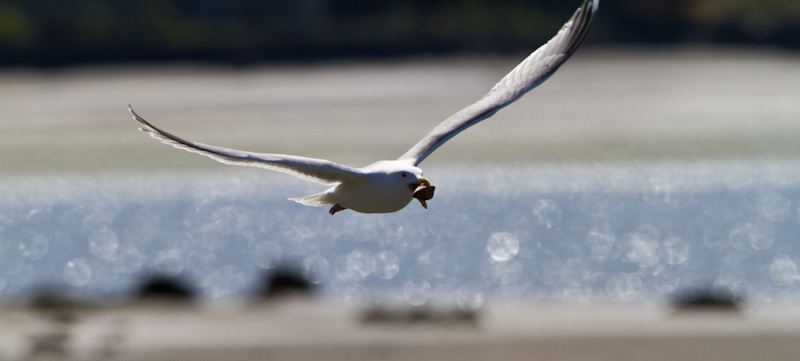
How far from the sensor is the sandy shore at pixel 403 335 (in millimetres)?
14695

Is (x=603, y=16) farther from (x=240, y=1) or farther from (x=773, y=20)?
(x=240, y=1)

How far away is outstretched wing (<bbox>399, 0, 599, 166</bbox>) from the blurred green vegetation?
117 ft

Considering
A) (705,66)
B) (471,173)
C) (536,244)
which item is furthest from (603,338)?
(705,66)

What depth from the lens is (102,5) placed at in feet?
157

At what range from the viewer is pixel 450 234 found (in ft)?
76.7

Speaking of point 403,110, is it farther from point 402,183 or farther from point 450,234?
point 402,183

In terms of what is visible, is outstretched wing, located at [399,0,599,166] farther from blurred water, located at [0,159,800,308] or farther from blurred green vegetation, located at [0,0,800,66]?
blurred green vegetation, located at [0,0,800,66]

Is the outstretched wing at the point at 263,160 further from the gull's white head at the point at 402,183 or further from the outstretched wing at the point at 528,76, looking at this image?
the outstretched wing at the point at 528,76

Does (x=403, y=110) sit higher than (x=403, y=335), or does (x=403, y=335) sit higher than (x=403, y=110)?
(x=403, y=110)

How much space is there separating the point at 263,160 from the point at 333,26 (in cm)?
4245

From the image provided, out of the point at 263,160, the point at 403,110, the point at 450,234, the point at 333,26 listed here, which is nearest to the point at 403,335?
the point at 450,234

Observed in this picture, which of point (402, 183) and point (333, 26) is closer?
point (402, 183)

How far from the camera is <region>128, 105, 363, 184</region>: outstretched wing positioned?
5.45 m

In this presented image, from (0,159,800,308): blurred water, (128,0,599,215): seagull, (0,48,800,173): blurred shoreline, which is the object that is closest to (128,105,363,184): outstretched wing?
(128,0,599,215): seagull
